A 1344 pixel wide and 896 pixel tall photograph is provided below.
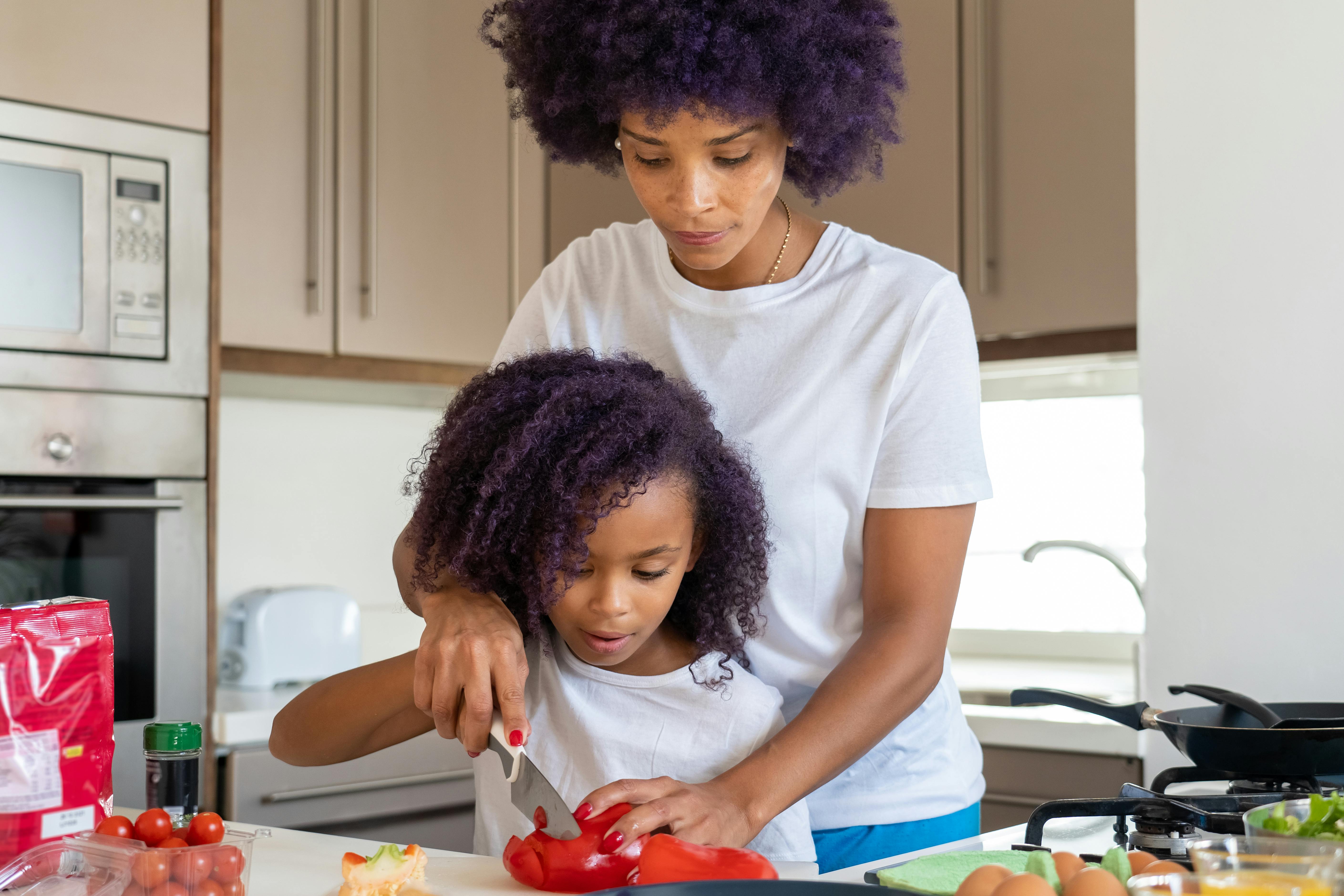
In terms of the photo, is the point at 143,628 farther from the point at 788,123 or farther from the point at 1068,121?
the point at 1068,121

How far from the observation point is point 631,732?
43.4 inches

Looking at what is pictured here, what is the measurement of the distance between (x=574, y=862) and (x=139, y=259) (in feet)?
5.34

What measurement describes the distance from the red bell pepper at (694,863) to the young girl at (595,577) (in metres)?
0.27

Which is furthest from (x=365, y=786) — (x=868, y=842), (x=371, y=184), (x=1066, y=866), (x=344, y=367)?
(x=1066, y=866)

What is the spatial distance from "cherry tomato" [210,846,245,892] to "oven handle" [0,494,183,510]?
55.5 inches

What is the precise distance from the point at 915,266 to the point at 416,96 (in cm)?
177

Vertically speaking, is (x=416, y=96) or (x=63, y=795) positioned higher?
(x=416, y=96)

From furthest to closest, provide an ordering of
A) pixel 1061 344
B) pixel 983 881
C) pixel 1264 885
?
pixel 1061 344 < pixel 983 881 < pixel 1264 885

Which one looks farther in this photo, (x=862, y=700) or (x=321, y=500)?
(x=321, y=500)

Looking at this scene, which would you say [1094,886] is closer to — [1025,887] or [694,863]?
[1025,887]

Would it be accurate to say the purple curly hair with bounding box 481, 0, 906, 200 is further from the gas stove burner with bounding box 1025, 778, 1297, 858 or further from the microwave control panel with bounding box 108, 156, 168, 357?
the microwave control panel with bounding box 108, 156, 168, 357

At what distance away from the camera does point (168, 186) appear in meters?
2.13

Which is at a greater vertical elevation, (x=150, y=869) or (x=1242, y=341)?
(x=1242, y=341)

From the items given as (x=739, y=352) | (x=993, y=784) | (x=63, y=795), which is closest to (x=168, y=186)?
(x=739, y=352)
